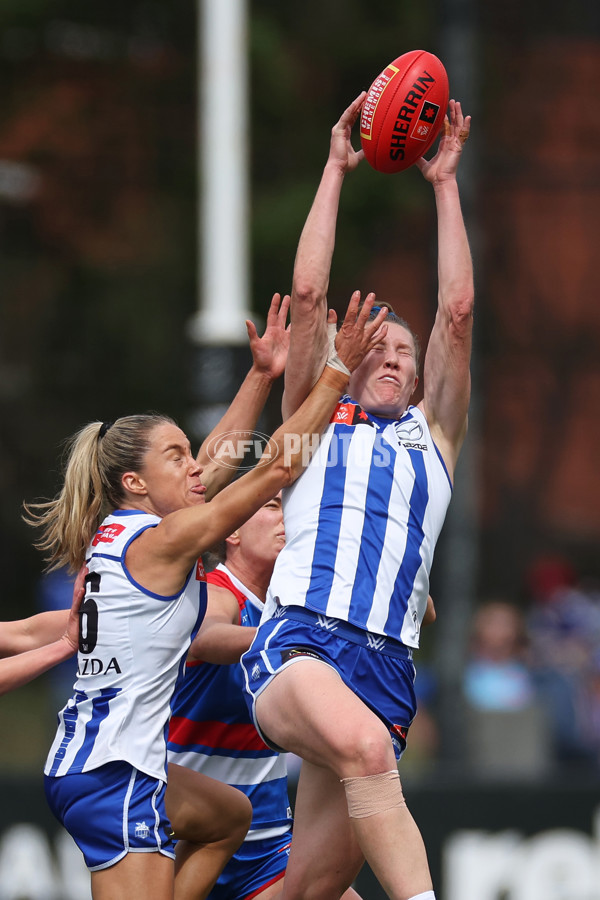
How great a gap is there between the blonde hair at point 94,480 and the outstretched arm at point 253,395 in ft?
2.05

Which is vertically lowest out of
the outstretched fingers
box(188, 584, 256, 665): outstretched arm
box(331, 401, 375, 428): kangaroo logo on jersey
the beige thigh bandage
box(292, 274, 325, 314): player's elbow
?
the beige thigh bandage

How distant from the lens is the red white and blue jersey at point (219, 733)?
4.70 metres

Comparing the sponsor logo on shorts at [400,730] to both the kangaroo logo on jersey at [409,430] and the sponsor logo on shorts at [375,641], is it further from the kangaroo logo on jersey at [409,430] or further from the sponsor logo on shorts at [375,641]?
the kangaroo logo on jersey at [409,430]

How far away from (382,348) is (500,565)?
56.4 ft

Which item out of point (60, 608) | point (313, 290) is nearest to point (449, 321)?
point (313, 290)

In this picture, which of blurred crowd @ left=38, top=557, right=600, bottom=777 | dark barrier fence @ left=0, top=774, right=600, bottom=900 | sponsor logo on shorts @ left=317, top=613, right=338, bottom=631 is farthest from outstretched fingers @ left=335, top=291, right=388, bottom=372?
blurred crowd @ left=38, top=557, right=600, bottom=777

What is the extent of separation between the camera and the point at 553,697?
398 inches

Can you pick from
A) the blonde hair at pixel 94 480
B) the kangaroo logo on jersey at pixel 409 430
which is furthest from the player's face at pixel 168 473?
the kangaroo logo on jersey at pixel 409 430

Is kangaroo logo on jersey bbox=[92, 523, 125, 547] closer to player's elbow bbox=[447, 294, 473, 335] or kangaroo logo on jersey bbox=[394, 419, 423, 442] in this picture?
kangaroo logo on jersey bbox=[394, 419, 423, 442]

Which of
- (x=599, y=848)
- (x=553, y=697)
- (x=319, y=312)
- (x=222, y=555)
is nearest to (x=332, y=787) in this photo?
(x=222, y=555)

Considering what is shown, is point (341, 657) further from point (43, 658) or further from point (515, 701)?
point (515, 701)

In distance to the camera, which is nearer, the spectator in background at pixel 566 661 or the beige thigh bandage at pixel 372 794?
the beige thigh bandage at pixel 372 794

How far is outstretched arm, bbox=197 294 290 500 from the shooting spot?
4.90 meters

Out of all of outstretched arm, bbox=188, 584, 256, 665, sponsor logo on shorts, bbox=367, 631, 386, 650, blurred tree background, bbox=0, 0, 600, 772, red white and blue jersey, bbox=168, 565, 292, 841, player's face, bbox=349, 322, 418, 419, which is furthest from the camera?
blurred tree background, bbox=0, 0, 600, 772
